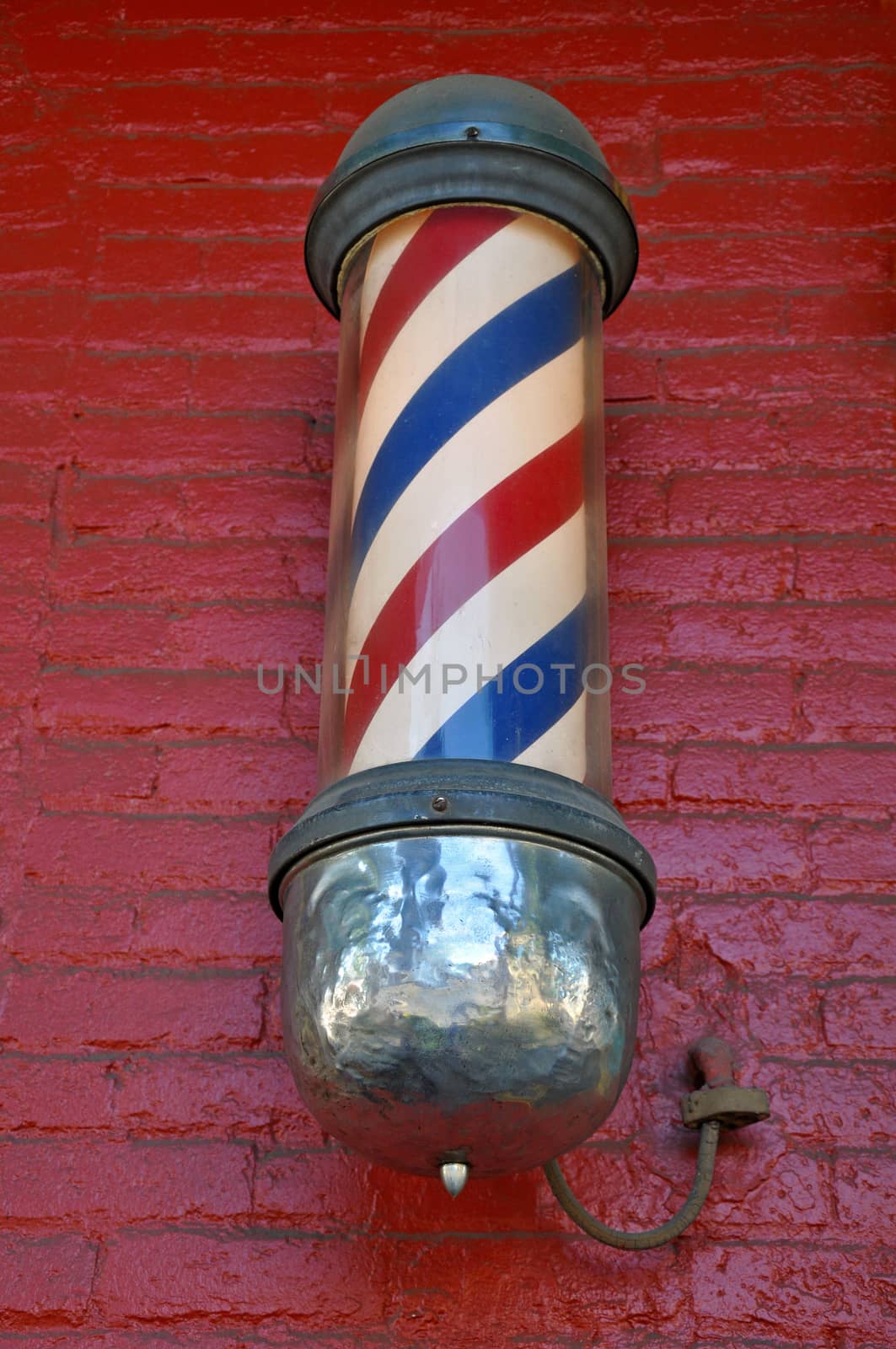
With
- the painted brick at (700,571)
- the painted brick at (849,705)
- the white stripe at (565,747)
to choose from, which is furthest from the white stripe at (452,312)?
the painted brick at (849,705)

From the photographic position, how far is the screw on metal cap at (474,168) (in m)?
1.08

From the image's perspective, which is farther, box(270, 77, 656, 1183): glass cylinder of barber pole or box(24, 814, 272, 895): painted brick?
box(24, 814, 272, 895): painted brick

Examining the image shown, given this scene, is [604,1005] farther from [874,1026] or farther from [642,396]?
[642,396]

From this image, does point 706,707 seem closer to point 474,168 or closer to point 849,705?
point 849,705

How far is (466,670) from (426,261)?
327 mm

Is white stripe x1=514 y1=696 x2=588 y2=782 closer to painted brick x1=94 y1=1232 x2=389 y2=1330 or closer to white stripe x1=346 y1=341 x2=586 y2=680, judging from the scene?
white stripe x1=346 y1=341 x2=586 y2=680

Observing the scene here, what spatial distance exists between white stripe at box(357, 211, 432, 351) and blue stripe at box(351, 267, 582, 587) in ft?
0.34

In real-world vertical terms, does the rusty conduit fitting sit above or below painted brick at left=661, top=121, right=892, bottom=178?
below

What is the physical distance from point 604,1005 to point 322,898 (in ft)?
0.58

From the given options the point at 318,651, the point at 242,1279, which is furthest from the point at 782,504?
the point at 242,1279

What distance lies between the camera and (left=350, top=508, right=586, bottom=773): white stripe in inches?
37.1

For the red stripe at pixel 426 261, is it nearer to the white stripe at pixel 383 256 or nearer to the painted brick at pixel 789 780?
the white stripe at pixel 383 256

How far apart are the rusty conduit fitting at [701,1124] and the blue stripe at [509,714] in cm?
30

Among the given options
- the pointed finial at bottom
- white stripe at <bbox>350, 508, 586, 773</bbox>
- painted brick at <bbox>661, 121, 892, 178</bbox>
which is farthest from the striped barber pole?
painted brick at <bbox>661, 121, 892, 178</bbox>
